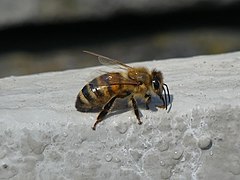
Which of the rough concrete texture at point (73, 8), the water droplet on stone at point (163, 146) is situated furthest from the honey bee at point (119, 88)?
the rough concrete texture at point (73, 8)

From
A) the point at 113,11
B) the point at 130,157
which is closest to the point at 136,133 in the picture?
the point at 130,157

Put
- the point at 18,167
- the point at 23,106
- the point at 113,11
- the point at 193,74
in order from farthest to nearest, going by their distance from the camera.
A: the point at 113,11, the point at 193,74, the point at 23,106, the point at 18,167

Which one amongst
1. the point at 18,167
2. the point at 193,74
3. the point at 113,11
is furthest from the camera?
the point at 113,11

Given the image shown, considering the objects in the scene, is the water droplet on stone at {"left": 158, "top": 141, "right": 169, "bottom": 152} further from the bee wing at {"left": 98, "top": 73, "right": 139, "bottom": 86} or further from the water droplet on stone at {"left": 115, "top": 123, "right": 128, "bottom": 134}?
the bee wing at {"left": 98, "top": 73, "right": 139, "bottom": 86}

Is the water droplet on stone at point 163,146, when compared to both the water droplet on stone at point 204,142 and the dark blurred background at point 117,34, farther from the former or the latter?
the dark blurred background at point 117,34

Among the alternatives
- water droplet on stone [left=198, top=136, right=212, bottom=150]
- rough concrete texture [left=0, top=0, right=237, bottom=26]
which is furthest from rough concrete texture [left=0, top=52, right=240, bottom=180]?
rough concrete texture [left=0, top=0, right=237, bottom=26]

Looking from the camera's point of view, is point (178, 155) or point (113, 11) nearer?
point (178, 155)

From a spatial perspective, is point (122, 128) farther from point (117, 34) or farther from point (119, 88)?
point (117, 34)

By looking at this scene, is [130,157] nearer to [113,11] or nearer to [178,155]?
[178,155]
